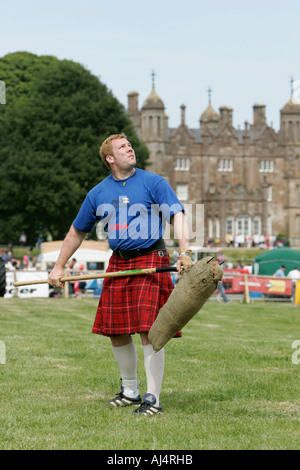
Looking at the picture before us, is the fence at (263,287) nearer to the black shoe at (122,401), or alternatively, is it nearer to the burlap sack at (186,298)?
the black shoe at (122,401)

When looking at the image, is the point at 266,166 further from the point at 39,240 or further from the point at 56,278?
the point at 56,278

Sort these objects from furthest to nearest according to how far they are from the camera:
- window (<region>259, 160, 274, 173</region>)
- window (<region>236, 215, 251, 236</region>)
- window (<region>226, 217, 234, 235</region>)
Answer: window (<region>259, 160, 274, 173</region>) < window (<region>236, 215, 251, 236</region>) < window (<region>226, 217, 234, 235</region>)

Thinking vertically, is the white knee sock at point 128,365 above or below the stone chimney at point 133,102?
below

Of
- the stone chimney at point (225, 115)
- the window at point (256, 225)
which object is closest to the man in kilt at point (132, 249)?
the window at point (256, 225)

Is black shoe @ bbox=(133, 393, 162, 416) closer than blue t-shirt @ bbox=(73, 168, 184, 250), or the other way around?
black shoe @ bbox=(133, 393, 162, 416)

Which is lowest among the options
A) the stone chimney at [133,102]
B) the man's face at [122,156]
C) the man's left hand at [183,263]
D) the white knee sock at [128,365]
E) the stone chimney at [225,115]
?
the white knee sock at [128,365]

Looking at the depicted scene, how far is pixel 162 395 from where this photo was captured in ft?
23.8

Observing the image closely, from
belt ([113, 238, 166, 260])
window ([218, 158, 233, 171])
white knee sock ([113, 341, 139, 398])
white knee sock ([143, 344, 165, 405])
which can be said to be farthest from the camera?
window ([218, 158, 233, 171])

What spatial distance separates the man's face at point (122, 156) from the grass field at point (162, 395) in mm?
1855

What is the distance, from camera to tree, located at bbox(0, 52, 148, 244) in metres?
49.8

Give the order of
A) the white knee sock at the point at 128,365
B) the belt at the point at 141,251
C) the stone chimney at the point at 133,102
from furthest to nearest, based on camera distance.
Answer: the stone chimney at the point at 133,102 → the white knee sock at the point at 128,365 → the belt at the point at 141,251

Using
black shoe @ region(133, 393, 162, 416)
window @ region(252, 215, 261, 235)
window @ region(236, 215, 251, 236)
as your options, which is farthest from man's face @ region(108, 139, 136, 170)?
window @ region(252, 215, 261, 235)

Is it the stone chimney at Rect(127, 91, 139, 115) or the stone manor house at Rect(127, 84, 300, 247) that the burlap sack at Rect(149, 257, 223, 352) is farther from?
the stone chimney at Rect(127, 91, 139, 115)

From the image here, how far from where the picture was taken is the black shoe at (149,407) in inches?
251
